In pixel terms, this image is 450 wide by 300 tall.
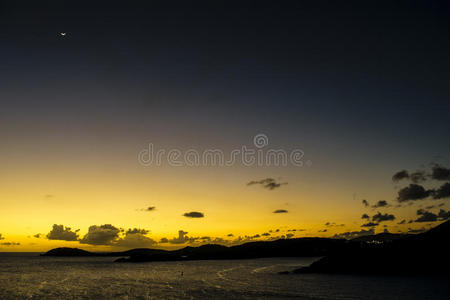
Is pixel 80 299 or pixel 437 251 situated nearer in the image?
pixel 80 299

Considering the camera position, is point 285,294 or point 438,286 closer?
point 285,294

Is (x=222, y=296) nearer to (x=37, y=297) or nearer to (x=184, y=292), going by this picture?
(x=184, y=292)

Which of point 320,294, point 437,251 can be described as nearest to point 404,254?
point 437,251

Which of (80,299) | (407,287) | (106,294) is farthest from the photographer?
(407,287)

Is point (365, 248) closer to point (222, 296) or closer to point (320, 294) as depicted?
point (320, 294)

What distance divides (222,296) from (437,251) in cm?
9874

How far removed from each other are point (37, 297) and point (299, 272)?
90243 millimetres

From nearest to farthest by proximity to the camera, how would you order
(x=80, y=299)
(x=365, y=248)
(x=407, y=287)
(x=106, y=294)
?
1. (x=80, y=299)
2. (x=106, y=294)
3. (x=407, y=287)
4. (x=365, y=248)

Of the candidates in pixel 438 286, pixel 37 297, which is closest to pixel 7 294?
pixel 37 297

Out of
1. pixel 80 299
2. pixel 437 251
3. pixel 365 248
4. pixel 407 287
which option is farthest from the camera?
pixel 365 248

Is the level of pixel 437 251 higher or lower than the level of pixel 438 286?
higher

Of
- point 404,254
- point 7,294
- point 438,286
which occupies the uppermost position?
point 404,254

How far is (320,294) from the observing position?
231 feet

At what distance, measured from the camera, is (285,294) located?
70562mm
